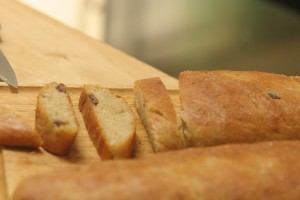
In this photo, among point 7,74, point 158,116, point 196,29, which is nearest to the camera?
point 158,116

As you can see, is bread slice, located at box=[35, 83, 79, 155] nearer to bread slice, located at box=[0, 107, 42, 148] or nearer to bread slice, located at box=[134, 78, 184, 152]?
bread slice, located at box=[0, 107, 42, 148]

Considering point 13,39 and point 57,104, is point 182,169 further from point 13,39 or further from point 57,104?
point 13,39

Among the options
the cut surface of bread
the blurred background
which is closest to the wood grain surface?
the cut surface of bread

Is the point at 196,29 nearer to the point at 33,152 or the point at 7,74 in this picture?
the point at 7,74

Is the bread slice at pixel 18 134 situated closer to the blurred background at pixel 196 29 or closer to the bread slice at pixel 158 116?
the bread slice at pixel 158 116

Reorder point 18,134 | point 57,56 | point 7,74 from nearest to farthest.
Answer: point 18,134, point 7,74, point 57,56

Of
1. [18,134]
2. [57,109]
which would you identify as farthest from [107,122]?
[18,134]

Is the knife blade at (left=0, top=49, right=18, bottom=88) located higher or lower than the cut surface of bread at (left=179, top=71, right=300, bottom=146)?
lower
